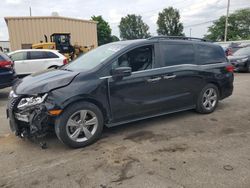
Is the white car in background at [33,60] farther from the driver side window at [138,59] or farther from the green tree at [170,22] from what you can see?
the green tree at [170,22]

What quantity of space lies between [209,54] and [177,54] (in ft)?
3.39

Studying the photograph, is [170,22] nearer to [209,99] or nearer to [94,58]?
[209,99]

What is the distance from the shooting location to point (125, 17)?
79.4 m

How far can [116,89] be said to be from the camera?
431cm

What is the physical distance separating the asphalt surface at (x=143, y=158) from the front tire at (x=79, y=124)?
0.15m

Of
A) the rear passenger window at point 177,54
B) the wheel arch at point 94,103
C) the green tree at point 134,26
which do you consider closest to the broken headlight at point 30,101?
the wheel arch at point 94,103

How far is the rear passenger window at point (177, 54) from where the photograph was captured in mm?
4980

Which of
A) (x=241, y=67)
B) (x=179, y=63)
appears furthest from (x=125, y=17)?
(x=179, y=63)

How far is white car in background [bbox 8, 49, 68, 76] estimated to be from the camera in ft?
38.9

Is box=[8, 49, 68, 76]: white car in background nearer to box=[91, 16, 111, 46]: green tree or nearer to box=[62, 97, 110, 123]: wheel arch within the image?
box=[62, 97, 110, 123]: wheel arch

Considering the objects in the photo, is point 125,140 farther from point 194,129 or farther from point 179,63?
point 179,63

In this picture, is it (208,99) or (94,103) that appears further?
(208,99)

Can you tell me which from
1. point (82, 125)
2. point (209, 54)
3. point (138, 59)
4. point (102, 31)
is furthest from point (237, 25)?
point (82, 125)

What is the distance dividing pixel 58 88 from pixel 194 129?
2564 millimetres
